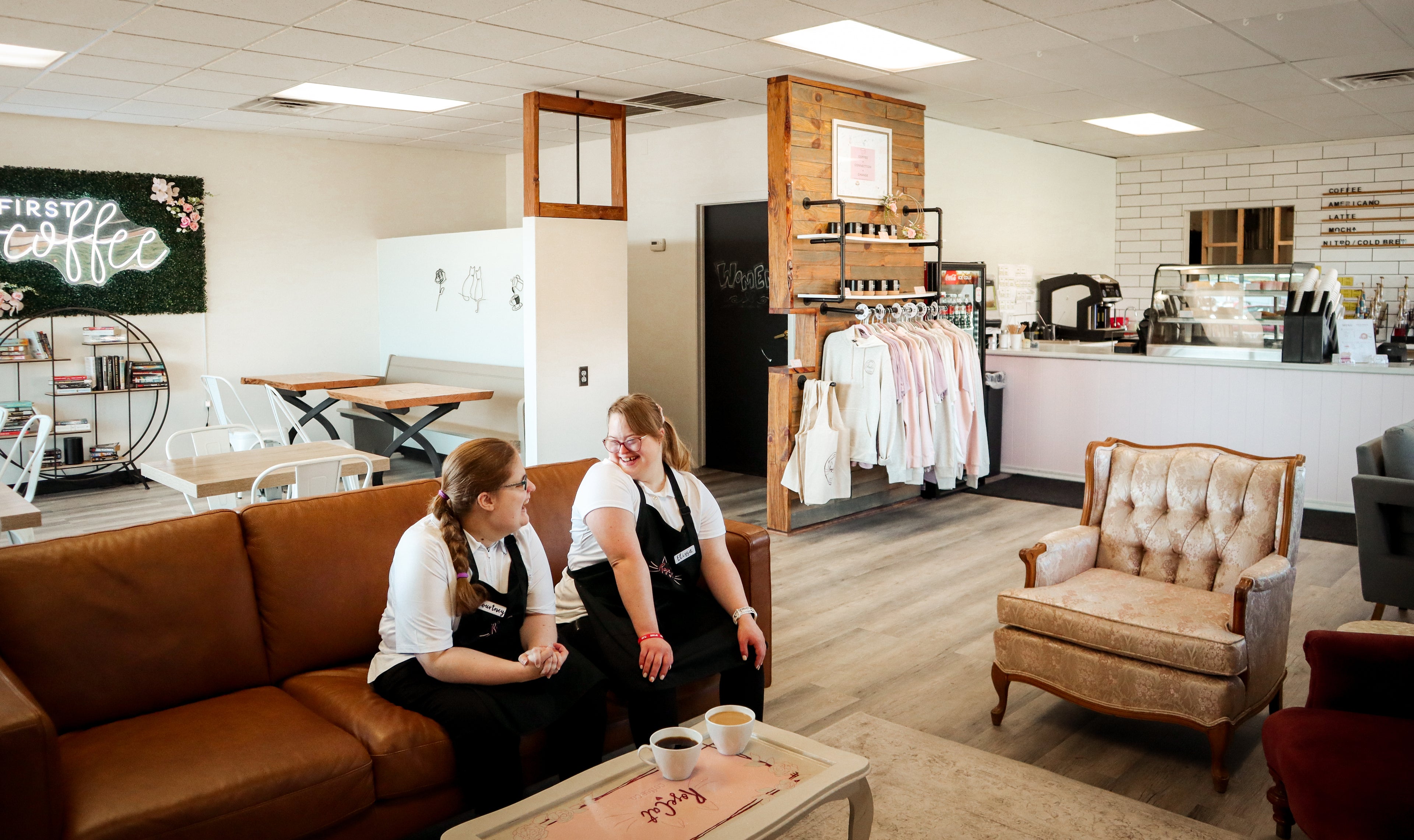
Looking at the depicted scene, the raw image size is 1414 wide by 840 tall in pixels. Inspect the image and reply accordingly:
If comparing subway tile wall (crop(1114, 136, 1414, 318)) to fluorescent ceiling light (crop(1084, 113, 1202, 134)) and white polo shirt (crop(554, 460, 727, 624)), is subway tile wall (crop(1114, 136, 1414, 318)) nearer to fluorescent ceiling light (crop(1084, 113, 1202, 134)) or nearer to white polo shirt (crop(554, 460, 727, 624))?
fluorescent ceiling light (crop(1084, 113, 1202, 134))

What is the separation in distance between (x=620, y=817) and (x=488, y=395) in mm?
5459

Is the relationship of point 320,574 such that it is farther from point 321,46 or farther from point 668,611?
point 321,46

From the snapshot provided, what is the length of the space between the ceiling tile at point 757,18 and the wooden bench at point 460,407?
3.47 meters

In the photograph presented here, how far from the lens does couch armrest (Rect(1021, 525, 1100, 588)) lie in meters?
3.38

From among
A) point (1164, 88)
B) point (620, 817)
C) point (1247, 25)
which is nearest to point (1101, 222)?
point (1164, 88)

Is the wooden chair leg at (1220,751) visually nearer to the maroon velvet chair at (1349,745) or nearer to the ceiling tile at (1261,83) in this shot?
the maroon velvet chair at (1349,745)

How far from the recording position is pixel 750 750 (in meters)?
2.24

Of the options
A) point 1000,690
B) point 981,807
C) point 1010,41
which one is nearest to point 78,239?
point 1010,41

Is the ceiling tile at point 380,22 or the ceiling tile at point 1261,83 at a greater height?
the ceiling tile at point 1261,83

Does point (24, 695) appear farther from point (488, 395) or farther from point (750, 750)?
point (488, 395)

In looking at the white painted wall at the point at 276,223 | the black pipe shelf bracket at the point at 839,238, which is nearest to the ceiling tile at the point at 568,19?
the black pipe shelf bracket at the point at 839,238

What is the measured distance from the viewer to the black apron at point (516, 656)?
2426 mm

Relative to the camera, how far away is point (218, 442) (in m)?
5.91

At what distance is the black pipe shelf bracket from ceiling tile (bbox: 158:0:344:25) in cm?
271
